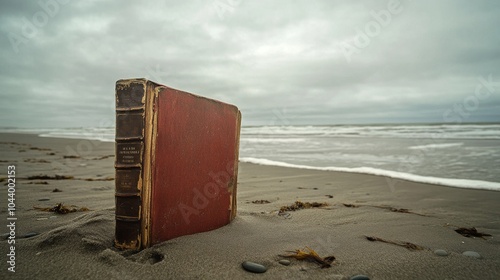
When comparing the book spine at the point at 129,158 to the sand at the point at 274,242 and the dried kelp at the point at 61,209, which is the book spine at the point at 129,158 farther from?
the dried kelp at the point at 61,209

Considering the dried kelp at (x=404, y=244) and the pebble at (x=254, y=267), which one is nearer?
the pebble at (x=254, y=267)

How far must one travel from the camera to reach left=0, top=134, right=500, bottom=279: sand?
4.33 ft

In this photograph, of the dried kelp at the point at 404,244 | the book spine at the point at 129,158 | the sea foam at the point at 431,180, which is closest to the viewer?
the book spine at the point at 129,158

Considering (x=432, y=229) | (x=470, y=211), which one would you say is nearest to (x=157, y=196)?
(x=432, y=229)

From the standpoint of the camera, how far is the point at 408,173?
5012 millimetres

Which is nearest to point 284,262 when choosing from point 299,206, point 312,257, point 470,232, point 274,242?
point 312,257

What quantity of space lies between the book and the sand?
11cm

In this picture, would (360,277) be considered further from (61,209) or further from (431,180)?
(431,180)

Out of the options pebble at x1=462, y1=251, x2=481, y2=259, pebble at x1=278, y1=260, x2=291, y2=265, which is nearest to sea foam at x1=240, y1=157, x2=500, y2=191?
pebble at x1=462, y1=251, x2=481, y2=259

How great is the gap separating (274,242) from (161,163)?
0.87 metres

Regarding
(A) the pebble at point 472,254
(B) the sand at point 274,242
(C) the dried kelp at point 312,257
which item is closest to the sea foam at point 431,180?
(B) the sand at point 274,242

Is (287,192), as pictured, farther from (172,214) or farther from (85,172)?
(85,172)

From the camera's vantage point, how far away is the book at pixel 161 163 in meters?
1.43

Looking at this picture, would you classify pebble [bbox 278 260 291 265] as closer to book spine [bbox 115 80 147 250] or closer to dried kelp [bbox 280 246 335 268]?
dried kelp [bbox 280 246 335 268]
